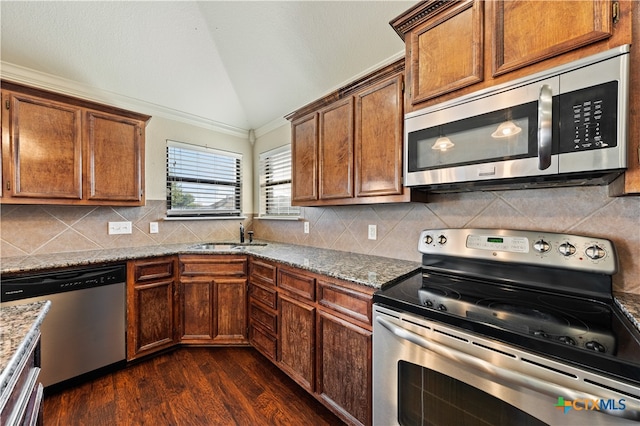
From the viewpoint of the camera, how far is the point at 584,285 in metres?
1.18

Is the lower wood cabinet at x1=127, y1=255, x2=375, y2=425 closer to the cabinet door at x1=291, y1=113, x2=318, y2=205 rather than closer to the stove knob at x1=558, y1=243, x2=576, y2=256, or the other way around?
the cabinet door at x1=291, y1=113, x2=318, y2=205

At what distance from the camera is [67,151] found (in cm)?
212

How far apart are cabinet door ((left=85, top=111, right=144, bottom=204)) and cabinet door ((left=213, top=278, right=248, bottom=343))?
1191mm

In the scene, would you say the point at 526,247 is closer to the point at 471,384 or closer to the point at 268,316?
the point at 471,384

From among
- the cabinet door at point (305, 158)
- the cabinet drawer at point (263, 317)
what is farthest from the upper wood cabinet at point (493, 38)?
the cabinet drawer at point (263, 317)

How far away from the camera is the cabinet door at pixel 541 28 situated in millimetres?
985

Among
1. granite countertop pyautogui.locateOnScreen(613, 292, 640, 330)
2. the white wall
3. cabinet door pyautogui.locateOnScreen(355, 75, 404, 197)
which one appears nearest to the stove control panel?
granite countertop pyautogui.locateOnScreen(613, 292, 640, 330)

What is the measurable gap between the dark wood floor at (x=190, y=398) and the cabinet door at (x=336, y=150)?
4.96ft

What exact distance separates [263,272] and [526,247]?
1819 millimetres

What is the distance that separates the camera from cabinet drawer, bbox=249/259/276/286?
2112 millimetres

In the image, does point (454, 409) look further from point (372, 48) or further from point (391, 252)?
point (372, 48)

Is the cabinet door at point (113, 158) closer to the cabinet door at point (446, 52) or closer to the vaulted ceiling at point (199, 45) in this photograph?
the vaulted ceiling at point (199, 45)

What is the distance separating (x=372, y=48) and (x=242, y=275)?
227 centimetres

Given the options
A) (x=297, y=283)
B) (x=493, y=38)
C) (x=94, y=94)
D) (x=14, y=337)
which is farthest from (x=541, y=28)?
(x=94, y=94)
